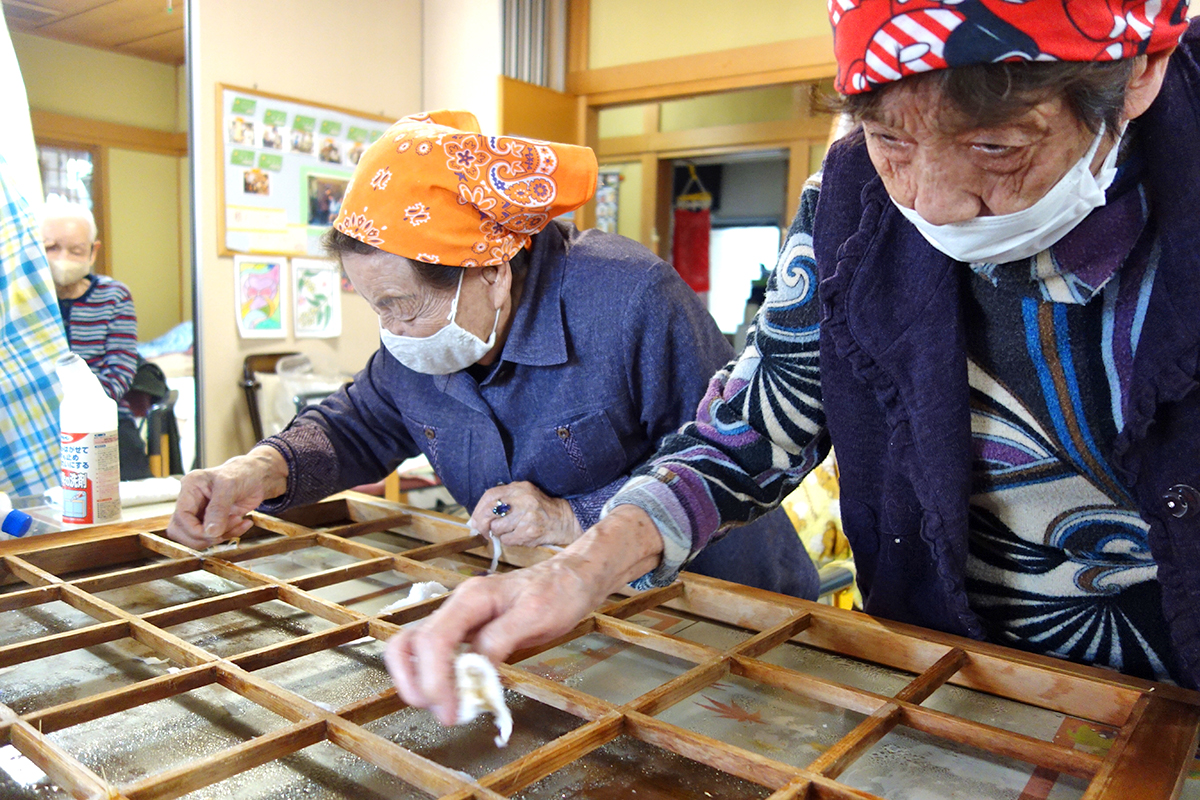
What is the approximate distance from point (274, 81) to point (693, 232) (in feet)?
12.9

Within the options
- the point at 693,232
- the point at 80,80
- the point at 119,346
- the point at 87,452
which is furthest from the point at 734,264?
the point at 87,452

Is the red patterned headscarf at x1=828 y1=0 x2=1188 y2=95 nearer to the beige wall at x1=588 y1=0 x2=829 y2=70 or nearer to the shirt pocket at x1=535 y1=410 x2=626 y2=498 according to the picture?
the shirt pocket at x1=535 y1=410 x2=626 y2=498

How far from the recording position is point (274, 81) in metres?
3.88

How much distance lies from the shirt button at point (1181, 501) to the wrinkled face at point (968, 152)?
267 mm

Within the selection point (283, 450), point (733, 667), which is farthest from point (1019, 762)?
point (283, 450)

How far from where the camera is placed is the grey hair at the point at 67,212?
2807 millimetres

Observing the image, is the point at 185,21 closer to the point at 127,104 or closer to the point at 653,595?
the point at 127,104

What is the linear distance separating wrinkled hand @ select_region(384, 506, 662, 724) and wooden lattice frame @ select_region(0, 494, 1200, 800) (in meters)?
0.05

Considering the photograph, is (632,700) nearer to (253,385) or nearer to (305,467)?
(305,467)

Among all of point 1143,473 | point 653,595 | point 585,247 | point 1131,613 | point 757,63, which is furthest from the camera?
point 757,63

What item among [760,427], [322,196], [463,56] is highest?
[463,56]

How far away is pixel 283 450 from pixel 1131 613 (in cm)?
118

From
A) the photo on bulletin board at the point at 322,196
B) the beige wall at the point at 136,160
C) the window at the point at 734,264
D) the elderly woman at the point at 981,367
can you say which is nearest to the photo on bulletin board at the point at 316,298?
the photo on bulletin board at the point at 322,196

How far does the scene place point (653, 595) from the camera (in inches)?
39.7
